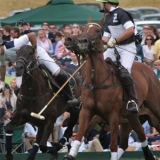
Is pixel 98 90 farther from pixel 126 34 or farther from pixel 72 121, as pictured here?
pixel 72 121

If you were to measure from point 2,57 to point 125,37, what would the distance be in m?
2.25

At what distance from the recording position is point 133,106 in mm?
12289

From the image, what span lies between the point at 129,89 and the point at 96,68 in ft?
2.31

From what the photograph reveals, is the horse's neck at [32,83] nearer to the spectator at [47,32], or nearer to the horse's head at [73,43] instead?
the horse's head at [73,43]

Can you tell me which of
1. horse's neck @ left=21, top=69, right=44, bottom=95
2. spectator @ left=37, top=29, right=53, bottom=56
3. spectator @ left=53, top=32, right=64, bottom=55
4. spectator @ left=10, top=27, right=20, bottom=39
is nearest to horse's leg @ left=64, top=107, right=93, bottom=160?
horse's neck @ left=21, top=69, right=44, bottom=95

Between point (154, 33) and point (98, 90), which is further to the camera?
point (154, 33)

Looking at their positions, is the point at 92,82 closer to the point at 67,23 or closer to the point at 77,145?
the point at 77,145

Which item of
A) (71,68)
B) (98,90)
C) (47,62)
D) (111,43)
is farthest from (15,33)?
(98,90)

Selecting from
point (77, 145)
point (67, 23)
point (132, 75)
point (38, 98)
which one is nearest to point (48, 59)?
point (38, 98)

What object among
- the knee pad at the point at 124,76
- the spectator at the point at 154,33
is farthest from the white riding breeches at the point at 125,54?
the spectator at the point at 154,33

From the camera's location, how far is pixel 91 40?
11.6 meters

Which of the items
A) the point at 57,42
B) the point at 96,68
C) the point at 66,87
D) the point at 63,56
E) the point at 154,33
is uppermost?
the point at 96,68

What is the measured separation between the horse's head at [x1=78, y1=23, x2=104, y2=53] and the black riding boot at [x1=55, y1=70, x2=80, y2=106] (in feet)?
7.54

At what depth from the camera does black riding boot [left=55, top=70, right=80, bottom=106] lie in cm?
1408
